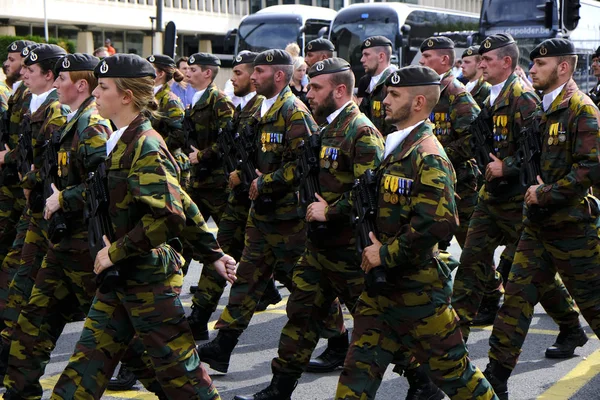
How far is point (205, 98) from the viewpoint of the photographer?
908 centimetres

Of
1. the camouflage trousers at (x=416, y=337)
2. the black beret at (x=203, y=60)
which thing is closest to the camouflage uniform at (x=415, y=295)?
the camouflage trousers at (x=416, y=337)

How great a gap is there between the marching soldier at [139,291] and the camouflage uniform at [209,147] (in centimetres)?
403

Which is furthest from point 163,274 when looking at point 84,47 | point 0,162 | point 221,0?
point 221,0

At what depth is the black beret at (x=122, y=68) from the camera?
4.74m

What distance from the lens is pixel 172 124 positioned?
901 cm

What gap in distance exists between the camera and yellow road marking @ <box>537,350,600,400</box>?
605 centimetres

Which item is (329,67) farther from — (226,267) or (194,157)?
(194,157)

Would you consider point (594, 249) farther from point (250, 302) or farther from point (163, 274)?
point (163, 274)

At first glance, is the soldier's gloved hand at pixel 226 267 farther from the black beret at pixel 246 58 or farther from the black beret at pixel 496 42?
the black beret at pixel 246 58

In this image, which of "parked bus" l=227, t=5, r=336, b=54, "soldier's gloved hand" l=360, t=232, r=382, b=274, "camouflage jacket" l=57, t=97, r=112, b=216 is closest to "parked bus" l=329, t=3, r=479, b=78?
"parked bus" l=227, t=5, r=336, b=54

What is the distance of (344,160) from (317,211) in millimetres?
346

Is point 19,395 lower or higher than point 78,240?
lower

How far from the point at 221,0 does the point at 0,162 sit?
58.1 m

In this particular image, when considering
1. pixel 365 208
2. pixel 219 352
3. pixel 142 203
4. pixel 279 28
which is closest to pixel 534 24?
pixel 279 28
